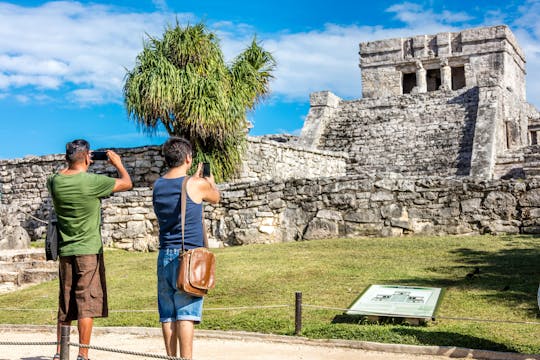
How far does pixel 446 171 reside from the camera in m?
17.4

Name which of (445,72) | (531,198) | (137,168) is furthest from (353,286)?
(445,72)

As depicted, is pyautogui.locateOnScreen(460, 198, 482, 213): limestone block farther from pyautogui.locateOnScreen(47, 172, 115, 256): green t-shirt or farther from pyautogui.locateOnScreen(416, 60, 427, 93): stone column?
pyautogui.locateOnScreen(416, 60, 427, 93): stone column

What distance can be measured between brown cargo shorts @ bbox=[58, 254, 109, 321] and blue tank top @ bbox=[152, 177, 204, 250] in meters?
0.79

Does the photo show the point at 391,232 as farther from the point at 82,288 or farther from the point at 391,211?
the point at 82,288

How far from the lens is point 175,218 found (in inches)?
184

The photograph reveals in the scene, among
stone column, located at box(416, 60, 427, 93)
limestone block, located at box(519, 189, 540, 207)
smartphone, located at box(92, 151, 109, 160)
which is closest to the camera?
smartphone, located at box(92, 151, 109, 160)

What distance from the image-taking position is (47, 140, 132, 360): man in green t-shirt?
5.18 metres

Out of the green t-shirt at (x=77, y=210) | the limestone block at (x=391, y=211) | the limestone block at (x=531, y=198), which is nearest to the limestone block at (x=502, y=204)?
the limestone block at (x=531, y=198)

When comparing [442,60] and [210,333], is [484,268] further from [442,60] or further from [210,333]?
[442,60]

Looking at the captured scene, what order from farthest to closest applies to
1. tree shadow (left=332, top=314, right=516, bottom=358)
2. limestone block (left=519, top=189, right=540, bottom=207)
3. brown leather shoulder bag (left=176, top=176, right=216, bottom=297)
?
1. limestone block (left=519, top=189, right=540, bottom=207)
2. tree shadow (left=332, top=314, right=516, bottom=358)
3. brown leather shoulder bag (left=176, top=176, right=216, bottom=297)

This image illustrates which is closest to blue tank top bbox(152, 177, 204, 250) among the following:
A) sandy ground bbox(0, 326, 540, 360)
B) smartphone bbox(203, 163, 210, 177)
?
smartphone bbox(203, 163, 210, 177)

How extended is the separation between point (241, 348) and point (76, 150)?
7.18 ft

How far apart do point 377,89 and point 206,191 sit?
31069mm

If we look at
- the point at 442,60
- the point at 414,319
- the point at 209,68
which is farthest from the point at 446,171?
the point at 442,60
